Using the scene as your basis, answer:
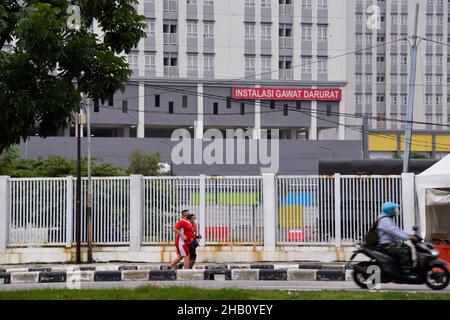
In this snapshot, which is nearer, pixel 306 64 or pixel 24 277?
pixel 24 277

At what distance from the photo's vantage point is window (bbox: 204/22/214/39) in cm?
6725

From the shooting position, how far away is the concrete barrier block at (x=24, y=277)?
60.2 feet

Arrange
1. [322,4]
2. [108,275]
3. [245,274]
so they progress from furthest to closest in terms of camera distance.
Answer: [322,4]
[108,275]
[245,274]

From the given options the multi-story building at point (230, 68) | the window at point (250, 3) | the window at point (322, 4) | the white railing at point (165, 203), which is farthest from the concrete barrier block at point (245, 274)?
the window at point (322, 4)

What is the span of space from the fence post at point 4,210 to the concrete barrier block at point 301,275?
9604 mm

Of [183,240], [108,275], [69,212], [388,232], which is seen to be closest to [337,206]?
[183,240]

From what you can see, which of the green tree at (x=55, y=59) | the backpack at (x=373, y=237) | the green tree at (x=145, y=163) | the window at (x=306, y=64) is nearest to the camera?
the green tree at (x=55, y=59)

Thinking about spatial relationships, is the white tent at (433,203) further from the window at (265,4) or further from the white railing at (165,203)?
the window at (265,4)

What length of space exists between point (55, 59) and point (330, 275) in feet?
28.7

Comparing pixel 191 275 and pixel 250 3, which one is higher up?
pixel 250 3

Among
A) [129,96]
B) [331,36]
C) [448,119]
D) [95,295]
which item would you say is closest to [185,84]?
[129,96]

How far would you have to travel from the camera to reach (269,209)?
2298cm

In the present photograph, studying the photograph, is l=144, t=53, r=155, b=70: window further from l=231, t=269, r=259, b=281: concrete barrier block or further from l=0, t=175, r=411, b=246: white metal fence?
l=231, t=269, r=259, b=281: concrete barrier block

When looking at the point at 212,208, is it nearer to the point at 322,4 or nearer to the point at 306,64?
the point at 306,64
